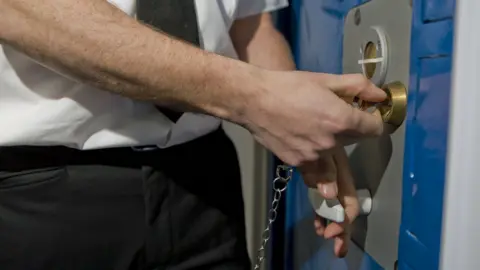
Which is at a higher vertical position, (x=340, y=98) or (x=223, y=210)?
(x=340, y=98)

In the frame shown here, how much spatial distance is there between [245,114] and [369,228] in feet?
0.54

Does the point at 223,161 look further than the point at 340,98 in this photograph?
Yes

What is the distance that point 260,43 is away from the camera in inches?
29.7

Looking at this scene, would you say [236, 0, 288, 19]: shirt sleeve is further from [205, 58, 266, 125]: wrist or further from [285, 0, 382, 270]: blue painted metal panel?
[205, 58, 266, 125]: wrist

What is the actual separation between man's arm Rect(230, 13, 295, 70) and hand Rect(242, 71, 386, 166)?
267 mm

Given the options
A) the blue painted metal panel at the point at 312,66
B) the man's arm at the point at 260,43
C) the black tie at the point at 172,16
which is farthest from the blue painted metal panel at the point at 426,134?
the man's arm at the point at 260,43

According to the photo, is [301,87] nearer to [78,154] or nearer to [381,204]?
[381,204]

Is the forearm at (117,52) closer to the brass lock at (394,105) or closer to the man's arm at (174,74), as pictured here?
the man's arm at (174,74)

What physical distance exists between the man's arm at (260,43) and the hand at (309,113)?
267 mm

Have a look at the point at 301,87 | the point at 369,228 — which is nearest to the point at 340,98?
the point at 301,87

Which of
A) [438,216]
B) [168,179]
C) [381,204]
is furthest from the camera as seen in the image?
[168,179]

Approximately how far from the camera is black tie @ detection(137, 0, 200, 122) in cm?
56

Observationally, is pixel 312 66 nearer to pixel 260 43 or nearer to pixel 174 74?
pixel 260 43

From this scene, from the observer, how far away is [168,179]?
63cm
